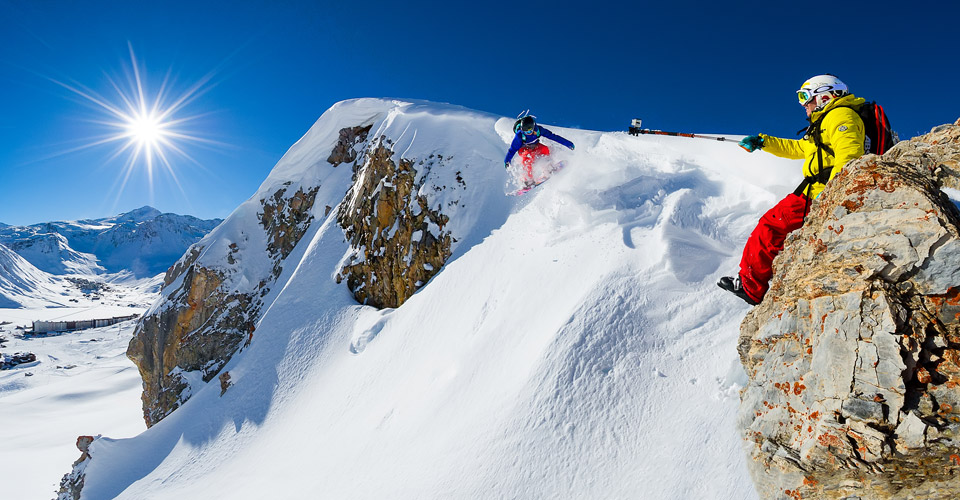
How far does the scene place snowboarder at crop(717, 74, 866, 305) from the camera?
3688 mm

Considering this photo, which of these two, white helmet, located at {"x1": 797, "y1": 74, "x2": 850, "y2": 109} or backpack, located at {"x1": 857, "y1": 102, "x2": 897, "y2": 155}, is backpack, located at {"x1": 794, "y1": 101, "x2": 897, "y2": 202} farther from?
white helmet, located at {"x1": 797, "y1": 74, "x2": 850, "y2": 109}

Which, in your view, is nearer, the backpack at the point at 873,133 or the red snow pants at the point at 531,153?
the backpack at the point at 873,133

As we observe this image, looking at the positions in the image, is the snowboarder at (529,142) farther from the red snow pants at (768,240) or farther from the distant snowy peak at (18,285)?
the distant snowy peak at (18,285)

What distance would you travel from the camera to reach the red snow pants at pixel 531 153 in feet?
36.6

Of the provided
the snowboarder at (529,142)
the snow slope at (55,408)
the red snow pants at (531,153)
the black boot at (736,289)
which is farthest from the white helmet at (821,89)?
the snow slope at (55,408)

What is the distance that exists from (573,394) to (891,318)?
10.9 ft

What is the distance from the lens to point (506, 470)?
15.7 feet

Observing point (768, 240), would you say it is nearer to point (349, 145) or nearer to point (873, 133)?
point (873, 133)

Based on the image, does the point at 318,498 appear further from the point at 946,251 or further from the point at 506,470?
the point at 946,251

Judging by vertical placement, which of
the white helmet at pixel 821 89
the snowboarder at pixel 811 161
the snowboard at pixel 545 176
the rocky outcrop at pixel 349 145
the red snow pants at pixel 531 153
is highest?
the rocky outcrop at pixel 349 145

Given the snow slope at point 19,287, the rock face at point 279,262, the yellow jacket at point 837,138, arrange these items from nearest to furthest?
the yellow jacket at point 837,138, the rock face at point 279,262, the snow slope at point 19,287

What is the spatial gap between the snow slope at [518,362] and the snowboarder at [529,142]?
66 cm

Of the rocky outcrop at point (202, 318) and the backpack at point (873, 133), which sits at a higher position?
the rocky outcrop at point (202, 318)

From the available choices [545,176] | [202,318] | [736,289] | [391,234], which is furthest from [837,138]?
[202,318]
